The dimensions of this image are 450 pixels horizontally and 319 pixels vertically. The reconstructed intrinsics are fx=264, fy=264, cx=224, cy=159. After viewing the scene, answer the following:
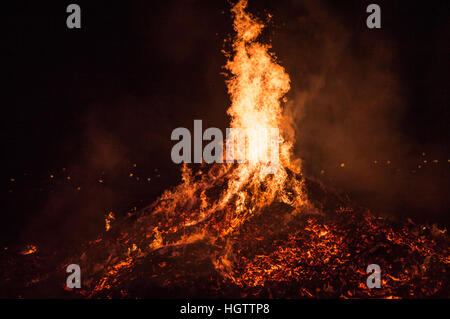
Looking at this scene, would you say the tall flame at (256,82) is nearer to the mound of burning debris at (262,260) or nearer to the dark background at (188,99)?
the dark background at (188,99)

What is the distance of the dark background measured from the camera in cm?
726

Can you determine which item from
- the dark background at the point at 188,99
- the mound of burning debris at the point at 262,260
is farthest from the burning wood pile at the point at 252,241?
the dark background at the point at 188,99

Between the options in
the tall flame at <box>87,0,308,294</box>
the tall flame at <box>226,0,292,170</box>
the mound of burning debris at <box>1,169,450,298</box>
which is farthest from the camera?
the tall flame at <box>226,0,292,170</box>

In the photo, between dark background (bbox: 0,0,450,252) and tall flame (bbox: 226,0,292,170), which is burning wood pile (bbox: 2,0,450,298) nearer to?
tall flame (bbox: 226,0,292,170)

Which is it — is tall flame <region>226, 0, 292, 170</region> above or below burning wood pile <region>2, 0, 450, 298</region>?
above

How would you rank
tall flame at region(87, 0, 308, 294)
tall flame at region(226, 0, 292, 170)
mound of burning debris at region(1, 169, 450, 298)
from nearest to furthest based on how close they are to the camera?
mound of burning debris at region(1, 169, 450, 298) → tall flame at region(87, 0, 308, 294) → tall flame at region(226, 0, 292, 170)

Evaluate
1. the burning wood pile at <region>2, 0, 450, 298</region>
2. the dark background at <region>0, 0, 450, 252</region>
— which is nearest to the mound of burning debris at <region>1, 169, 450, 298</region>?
the burning wood pile at <region>2, 0, 450, 298</region>

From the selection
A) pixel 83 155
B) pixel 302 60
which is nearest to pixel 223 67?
pixel 302 60

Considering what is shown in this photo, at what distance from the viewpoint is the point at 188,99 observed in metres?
8.02

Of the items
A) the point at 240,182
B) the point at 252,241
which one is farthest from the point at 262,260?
the point at 240,182

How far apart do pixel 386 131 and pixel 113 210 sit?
8498 millimetres

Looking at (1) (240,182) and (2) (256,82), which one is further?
(2) (256,82)

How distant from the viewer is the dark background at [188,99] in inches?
286

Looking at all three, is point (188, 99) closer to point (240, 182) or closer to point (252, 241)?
point (240, 182)
